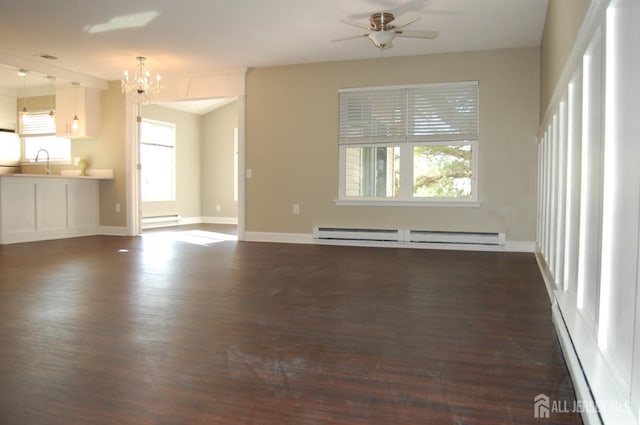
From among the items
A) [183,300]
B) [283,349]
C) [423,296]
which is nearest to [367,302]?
[423,296]

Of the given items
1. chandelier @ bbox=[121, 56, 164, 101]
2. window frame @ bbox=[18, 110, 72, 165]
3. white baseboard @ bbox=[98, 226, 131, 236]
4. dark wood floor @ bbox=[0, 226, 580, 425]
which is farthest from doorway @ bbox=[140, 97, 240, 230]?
dark wood floor @ bbox=[0, 226, 580, 425]

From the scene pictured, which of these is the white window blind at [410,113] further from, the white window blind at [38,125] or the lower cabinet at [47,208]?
the white window blind at [38,125]

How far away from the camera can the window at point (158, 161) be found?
8914mm

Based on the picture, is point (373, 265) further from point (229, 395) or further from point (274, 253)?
point (229, 395)

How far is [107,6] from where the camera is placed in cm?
A: 446

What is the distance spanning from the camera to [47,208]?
22.1ft

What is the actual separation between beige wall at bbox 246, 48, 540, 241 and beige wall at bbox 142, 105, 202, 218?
3.30m

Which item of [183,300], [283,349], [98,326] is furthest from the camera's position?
[183,300]

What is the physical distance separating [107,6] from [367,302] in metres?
3.90

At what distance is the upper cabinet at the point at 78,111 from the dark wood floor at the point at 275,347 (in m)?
4.04

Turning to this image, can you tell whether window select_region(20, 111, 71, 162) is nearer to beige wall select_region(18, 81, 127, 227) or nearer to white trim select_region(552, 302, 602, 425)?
beige wall select_region(18, 81, 127, 227)

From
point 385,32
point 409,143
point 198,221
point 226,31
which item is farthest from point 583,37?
point 198,221

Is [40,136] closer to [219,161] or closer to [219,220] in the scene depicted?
[219,161]

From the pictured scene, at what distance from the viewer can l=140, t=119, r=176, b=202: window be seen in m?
8.91
